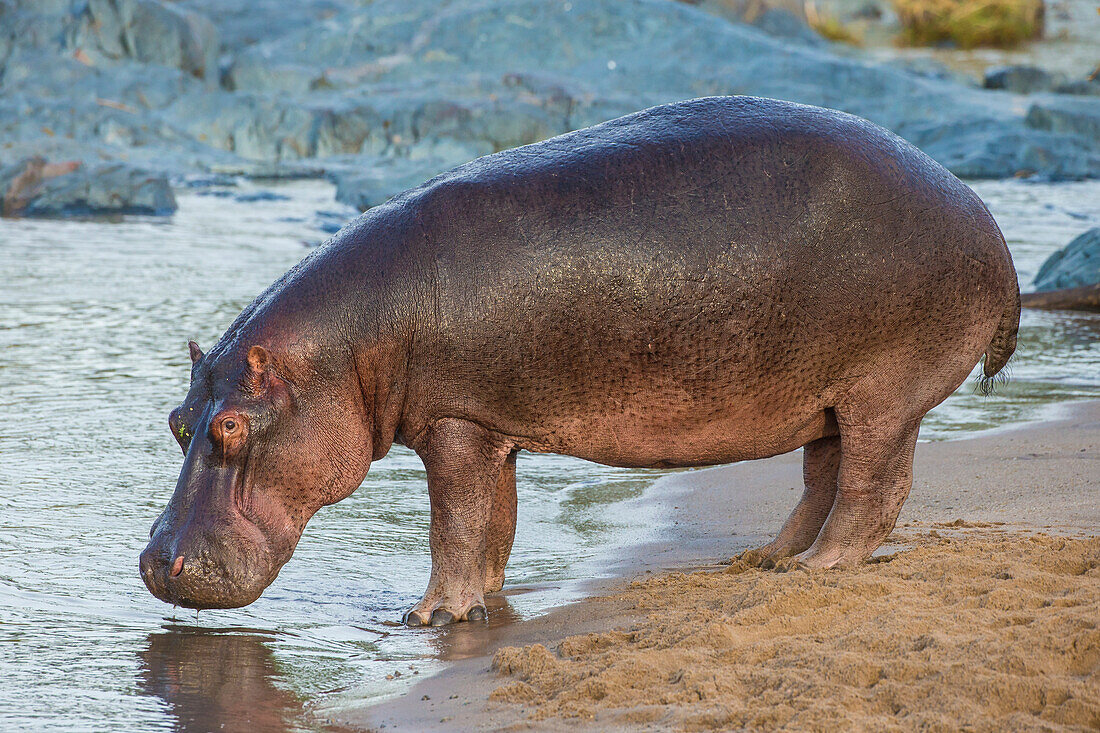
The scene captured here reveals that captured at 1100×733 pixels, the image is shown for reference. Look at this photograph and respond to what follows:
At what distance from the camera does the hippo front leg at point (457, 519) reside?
4250 millimetres

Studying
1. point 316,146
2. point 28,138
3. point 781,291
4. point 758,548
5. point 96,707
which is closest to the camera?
point 96,707

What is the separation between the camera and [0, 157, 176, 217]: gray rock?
16266 mm

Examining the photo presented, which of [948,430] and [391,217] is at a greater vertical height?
[391,217]

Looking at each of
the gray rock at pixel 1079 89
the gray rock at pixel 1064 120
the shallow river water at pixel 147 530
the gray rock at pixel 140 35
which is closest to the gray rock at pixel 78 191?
the shallow river water at pixel 147 530

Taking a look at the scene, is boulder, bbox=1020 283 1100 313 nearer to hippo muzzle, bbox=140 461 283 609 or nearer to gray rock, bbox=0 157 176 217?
hippo muzzle, bbox=140 461 283 609

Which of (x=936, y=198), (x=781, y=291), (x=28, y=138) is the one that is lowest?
(x=781, y=291)

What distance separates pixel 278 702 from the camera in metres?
3.49

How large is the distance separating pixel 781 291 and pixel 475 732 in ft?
6.18

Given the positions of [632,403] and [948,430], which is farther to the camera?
[948,430]

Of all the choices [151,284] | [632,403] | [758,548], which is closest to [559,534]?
[758,548]

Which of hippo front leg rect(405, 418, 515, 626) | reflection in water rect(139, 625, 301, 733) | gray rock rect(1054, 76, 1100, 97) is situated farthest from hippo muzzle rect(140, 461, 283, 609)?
gray rock rect(1054, 76, 1100, 97)

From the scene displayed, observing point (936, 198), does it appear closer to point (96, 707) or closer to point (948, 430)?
point (948, 430)

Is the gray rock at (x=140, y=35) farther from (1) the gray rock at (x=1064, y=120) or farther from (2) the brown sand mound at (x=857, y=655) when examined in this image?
(2) the brown sand mound at (x=857, y=655)

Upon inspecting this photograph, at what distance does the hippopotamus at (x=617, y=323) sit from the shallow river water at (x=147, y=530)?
0.36 metres
